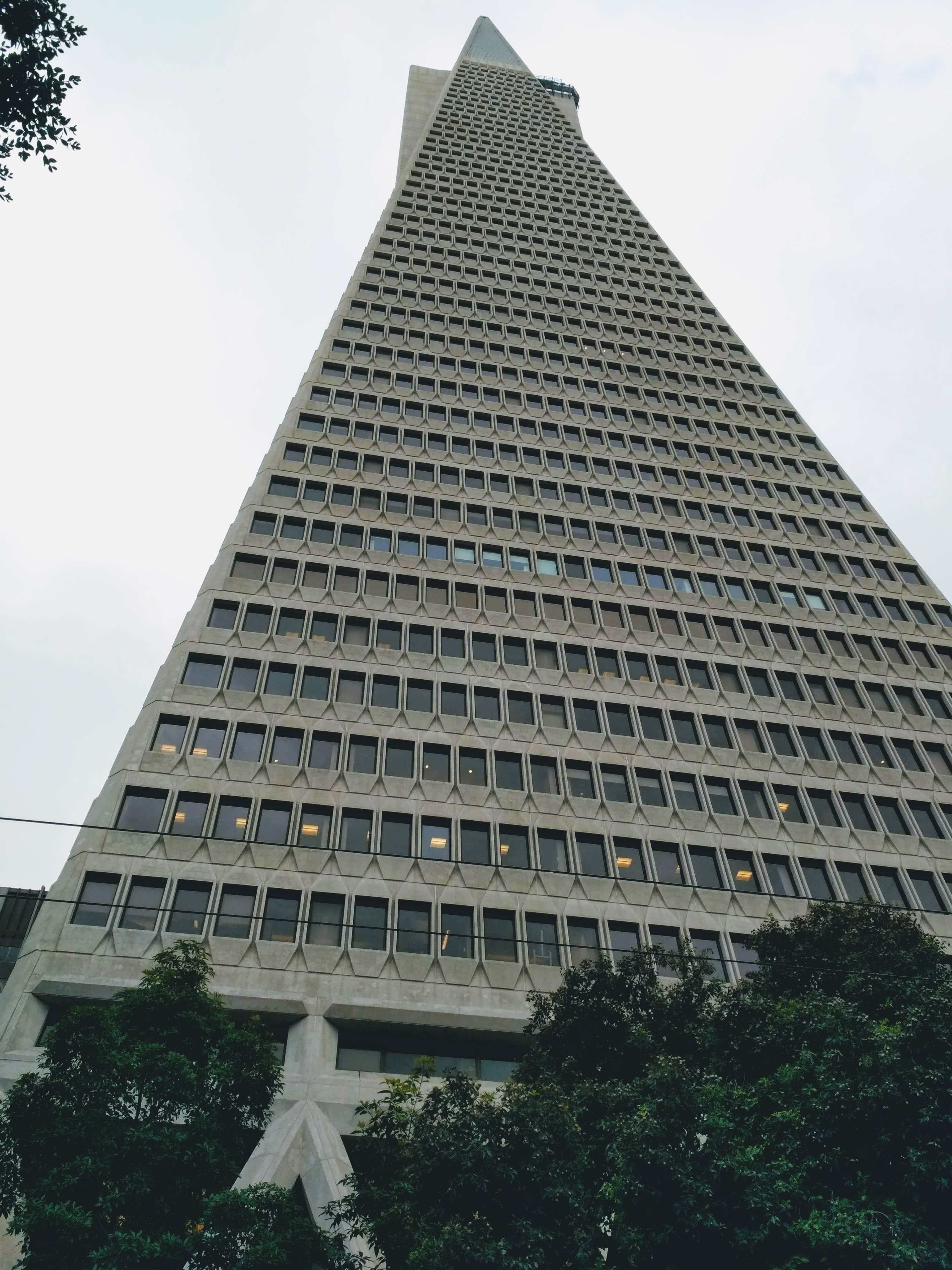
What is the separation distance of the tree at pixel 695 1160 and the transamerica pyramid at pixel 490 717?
21.1ft

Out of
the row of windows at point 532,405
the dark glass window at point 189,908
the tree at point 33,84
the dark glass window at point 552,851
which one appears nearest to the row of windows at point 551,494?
the row of windows at point 532,405

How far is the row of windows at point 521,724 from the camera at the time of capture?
3419 centimetres

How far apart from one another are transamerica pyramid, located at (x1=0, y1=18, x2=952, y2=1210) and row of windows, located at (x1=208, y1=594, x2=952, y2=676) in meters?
0.16

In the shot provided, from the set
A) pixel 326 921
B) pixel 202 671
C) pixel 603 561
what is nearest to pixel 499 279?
pixel 603 561

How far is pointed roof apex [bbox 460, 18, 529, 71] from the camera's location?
11806cm

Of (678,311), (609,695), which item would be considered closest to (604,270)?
(678,311)

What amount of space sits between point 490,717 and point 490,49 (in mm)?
115537

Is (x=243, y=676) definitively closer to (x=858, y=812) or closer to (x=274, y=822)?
(x=274, y=822)

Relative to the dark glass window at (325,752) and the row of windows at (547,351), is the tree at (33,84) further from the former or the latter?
the row of windows at (547,351)

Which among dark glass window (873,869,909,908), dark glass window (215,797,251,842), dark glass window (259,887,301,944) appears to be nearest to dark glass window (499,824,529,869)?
dark glass window (259,887,301,944)

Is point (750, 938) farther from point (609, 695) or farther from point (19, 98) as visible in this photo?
point (19, 98)

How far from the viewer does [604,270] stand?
7156 cm

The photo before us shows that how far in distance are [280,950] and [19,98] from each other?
22748 mm

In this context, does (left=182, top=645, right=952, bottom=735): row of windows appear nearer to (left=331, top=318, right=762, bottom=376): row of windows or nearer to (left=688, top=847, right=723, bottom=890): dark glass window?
(left=688, top=847, right=723, bottom=890): dark glass window
